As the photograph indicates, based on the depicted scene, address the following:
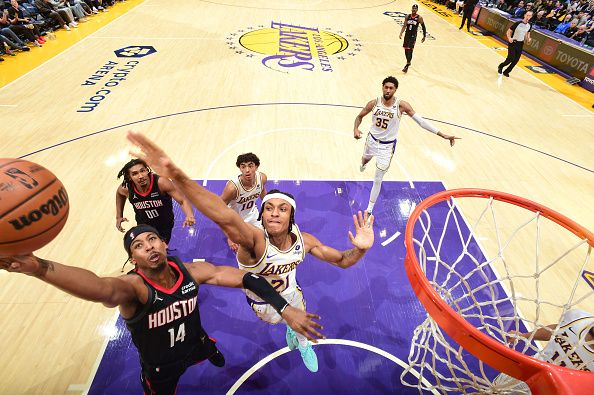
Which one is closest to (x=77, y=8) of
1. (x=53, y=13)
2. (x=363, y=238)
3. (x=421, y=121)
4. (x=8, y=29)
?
(x=53, y=13)

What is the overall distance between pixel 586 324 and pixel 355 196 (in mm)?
3568

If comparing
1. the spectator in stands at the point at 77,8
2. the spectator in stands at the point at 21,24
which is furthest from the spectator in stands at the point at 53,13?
the spectator in stands at the point at 21,24

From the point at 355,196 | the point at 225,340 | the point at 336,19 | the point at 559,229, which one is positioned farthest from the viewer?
the point at 336,19

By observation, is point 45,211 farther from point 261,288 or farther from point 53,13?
point 53,13

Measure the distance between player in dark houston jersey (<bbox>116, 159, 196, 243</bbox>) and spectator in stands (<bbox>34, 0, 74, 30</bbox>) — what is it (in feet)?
40.5

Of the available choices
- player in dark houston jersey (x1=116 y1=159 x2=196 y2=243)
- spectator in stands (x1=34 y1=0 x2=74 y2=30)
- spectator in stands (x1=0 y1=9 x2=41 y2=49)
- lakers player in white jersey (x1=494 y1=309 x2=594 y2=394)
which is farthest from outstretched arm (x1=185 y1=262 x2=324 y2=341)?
spectator in stands (x1=34 y1=0 x2=74 y2=30)

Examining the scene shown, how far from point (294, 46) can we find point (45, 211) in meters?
11.5

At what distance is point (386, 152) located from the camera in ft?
16.6

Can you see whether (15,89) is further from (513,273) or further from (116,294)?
(513,273)

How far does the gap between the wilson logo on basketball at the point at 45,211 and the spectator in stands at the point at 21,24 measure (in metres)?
12.1

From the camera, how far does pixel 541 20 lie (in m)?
13.7

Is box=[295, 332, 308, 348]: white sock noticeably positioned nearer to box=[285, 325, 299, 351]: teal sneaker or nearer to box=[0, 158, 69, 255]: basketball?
box=[285, 325, 299, 351]: teal sneaker

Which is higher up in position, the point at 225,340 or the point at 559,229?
the point at 559,229

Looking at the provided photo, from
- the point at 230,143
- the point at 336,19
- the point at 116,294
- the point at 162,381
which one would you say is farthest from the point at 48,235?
the point at 336,19
